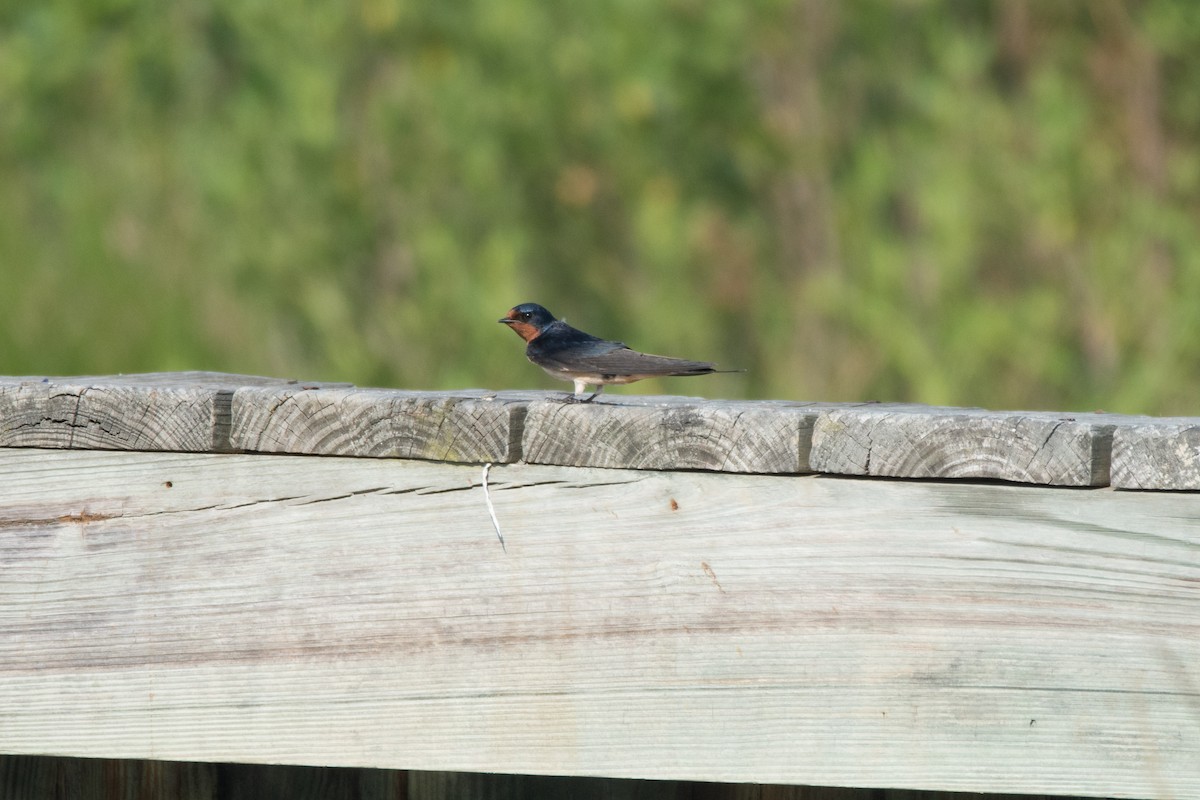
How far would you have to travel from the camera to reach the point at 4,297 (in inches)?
318

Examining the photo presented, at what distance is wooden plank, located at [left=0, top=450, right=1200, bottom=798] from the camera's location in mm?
1751

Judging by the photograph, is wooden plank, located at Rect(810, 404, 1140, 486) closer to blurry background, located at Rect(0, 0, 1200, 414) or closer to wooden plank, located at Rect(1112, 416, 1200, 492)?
wooden plank, located at Rect(1112, 416, 1200, 492)

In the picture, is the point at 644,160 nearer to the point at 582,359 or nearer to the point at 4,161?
the point at 4,161

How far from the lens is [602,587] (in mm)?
1886

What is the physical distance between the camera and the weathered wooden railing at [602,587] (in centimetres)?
174

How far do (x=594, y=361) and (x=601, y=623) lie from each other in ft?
3.57

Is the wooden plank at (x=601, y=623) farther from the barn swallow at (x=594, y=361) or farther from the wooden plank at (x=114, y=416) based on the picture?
the barn swallow at (x=594, y=361)

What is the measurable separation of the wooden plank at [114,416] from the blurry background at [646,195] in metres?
5.09

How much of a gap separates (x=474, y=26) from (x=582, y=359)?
5297 millimetres

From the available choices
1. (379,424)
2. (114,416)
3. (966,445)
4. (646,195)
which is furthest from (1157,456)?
(646,195)

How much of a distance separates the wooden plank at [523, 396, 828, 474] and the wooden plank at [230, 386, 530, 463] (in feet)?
0.15

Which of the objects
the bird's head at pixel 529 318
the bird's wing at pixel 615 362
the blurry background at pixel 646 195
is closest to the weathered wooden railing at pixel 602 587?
the bird's wing at pixel 615 362

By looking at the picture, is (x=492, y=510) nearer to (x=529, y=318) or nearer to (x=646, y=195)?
(x=529, y=318)

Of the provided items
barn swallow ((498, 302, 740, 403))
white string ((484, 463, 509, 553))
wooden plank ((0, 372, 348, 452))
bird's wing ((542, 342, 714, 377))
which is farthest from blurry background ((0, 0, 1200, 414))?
white string ((484, 463, 509, 553))
